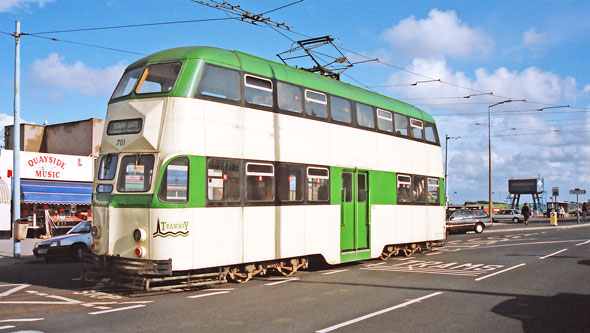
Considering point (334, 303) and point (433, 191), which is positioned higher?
point (433, 191)

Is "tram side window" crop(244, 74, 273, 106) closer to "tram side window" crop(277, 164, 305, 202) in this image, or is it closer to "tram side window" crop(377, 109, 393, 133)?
"tram side window" crop(277, 164, 305, 202)

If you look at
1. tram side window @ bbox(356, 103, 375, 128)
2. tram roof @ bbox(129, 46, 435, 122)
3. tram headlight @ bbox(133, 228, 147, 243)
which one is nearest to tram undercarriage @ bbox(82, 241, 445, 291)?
tram headlight @ bbox(133, 228, 147, 243)

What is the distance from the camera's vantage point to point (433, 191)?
1889cm

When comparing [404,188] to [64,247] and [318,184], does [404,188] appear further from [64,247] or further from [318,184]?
[64,247]

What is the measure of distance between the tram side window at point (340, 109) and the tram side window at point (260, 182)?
290cm

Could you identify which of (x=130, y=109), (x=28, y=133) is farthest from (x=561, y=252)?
(x=28, y=133)

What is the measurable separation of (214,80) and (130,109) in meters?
1.72

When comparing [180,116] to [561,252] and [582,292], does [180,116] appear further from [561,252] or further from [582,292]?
[561,252]

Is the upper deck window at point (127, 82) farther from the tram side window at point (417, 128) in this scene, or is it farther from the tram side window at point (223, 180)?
the tram side window at point (417, 128)

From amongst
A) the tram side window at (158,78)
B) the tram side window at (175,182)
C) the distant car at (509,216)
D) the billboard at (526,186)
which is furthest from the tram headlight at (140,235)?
the billboard at (526,186)

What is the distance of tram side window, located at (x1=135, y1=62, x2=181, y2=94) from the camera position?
10.2m

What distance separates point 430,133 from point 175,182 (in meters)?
11.6

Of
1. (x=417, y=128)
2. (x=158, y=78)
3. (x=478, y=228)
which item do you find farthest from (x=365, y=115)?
(x=478, y=228)

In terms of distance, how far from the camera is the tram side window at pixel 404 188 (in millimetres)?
16750
